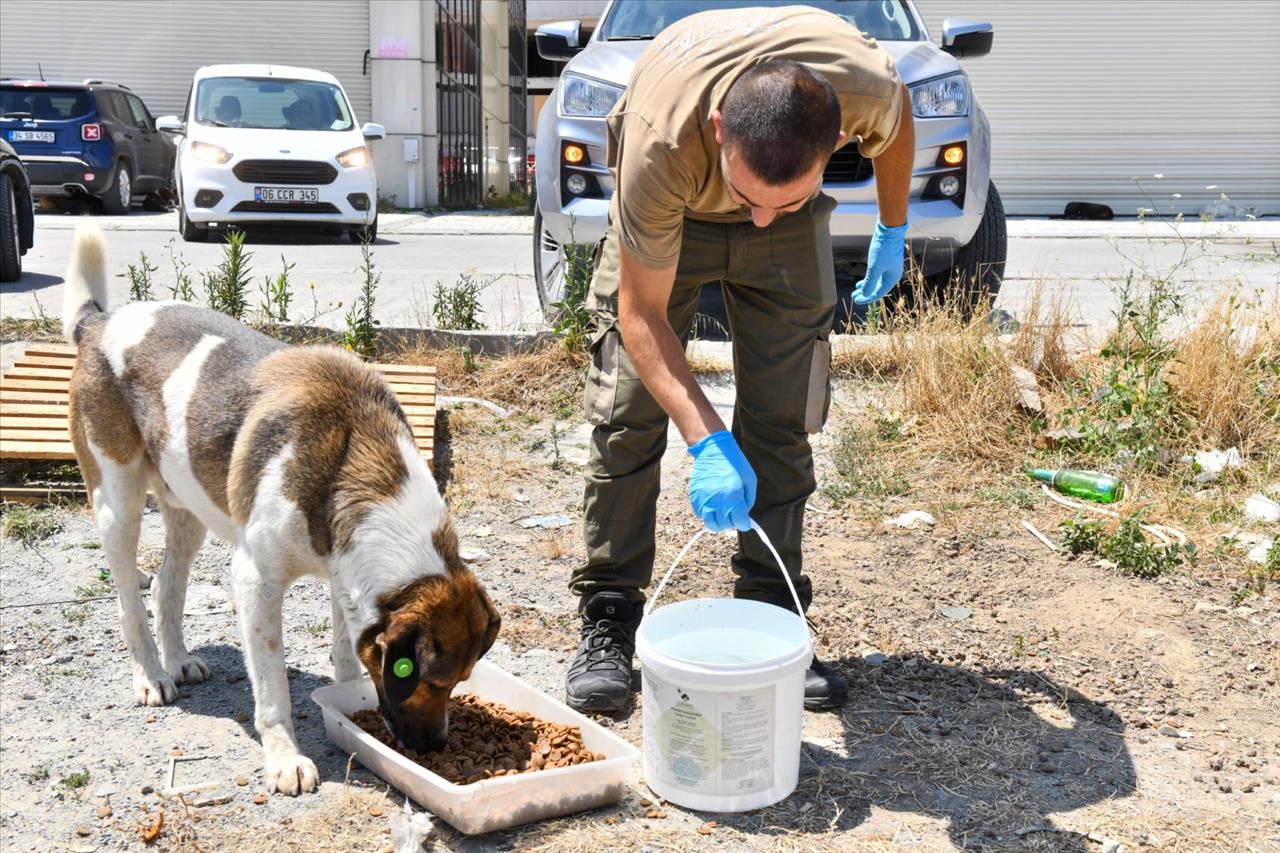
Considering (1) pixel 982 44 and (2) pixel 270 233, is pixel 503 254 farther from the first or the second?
(1) pixel 982 44

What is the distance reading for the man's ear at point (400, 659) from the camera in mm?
2770

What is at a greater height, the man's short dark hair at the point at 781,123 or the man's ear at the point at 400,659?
the man's short dark hair at the point at 781,123

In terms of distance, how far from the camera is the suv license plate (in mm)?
12547

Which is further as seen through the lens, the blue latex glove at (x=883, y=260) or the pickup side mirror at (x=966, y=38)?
the pickup side mirror at (x=966, y=38)

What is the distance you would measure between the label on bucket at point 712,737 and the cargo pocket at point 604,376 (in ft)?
2.82

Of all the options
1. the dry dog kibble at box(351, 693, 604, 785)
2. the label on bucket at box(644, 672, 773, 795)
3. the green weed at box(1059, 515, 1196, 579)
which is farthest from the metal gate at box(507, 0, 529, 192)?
the label on bucket at box(644, 672, 773, 795)

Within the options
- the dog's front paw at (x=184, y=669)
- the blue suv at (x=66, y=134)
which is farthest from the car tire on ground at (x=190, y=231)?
the dog's front paw at (x=184, y=669)

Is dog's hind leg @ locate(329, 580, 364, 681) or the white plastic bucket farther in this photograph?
dog's hind leg @ locate(329, 580, 364, 681)

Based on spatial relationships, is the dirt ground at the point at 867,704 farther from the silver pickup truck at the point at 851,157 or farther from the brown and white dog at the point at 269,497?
the silver pickup truck at the point at 851,157

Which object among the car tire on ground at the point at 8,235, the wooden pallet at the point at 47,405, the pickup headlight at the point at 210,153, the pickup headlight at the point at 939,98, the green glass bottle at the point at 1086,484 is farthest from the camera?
the pickup headlight at the point at 210,153

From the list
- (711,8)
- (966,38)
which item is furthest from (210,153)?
(966,38)

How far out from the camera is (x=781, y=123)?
8.36 ft

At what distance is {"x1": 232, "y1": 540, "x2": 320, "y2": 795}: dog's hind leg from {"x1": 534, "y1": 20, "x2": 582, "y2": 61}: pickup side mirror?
15.2ft

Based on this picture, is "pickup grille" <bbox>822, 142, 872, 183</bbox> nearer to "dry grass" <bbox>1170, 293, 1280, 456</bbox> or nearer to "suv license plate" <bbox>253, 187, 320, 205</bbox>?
"dry grass" <bbox>1170, 293, 1280, 456</bbox>
